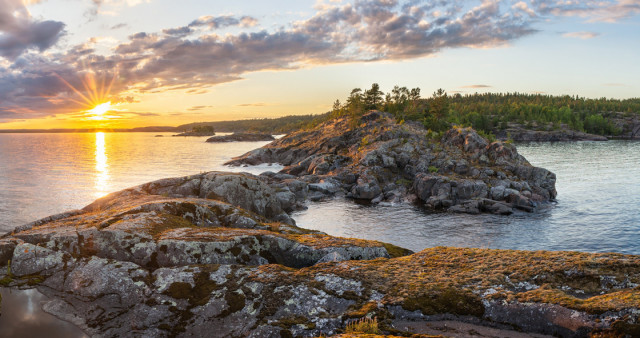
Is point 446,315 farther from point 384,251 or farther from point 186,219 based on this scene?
point 186,219

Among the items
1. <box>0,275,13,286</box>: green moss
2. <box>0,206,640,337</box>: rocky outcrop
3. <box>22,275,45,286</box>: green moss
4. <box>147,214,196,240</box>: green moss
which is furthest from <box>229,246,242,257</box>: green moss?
<box>0,275,13,286</box>: green moss

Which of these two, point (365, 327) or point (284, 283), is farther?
point (284, 283)

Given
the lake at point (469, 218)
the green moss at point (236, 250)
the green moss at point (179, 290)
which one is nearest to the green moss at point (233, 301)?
the green moss at point (179, 290)

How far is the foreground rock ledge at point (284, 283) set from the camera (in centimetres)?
1152

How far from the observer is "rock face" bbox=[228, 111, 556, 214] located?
58575 mm

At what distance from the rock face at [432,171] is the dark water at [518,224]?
4575mm

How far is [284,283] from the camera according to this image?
1381 centimetres

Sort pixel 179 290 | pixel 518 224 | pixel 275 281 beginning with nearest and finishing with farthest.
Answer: pixel 275 281 < pixel 179 290 < pixel 518 224

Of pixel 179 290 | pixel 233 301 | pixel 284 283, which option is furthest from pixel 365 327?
pixel 179 290

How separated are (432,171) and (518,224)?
25.7 meters

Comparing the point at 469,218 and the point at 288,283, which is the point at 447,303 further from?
the point at 469,218

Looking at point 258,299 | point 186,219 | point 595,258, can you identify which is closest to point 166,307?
point 258,299

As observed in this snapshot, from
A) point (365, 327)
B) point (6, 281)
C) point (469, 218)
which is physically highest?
point (365, 327)

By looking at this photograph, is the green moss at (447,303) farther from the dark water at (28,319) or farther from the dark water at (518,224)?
the dark water at (518,224)
